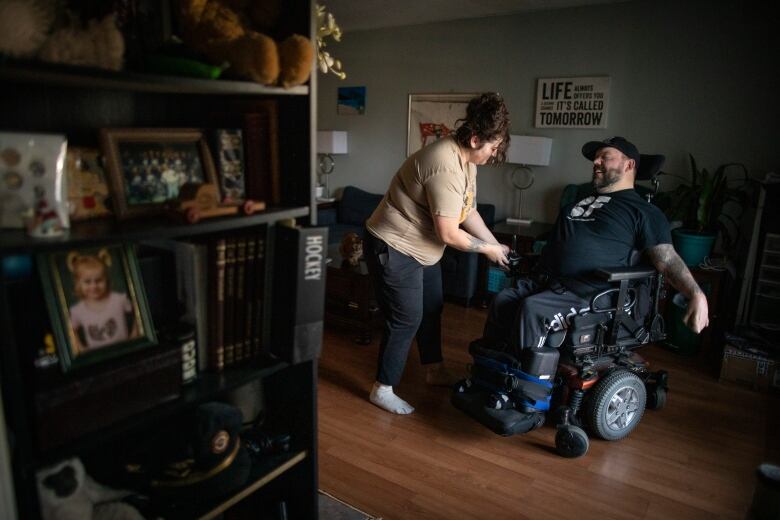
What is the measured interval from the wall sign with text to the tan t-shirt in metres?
2.10

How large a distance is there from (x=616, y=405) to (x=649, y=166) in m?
1.11

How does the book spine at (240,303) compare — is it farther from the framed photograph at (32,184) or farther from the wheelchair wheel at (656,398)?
the wheelchair wheel at (656,398)

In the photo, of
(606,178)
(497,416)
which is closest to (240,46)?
(497,416)

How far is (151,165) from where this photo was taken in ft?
3.94

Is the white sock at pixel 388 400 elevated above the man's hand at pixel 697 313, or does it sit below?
below

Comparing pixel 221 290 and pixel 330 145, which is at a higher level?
pixel 330 145

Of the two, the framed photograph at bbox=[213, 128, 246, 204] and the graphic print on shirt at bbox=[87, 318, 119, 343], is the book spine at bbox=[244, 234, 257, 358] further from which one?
the graphic print on shirt at bbox=[87, 318, 119, 343]

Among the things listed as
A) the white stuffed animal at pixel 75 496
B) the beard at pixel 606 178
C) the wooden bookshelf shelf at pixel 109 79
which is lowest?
the white stuffed animal at pixel 75 496

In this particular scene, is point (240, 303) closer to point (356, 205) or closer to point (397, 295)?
point (397, 295)

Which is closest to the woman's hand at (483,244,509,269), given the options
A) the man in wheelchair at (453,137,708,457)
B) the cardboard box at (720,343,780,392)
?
the man in wheelchair at (453,137,708,457)

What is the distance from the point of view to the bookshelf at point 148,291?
0.96 metres

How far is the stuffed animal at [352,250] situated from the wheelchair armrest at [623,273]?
4.97ft

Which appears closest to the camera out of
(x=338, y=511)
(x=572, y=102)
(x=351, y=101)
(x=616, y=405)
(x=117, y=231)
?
(x=117, y=231)

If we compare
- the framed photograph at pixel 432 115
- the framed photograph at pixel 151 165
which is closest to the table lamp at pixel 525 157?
the framed photograph at pixel 432 115
